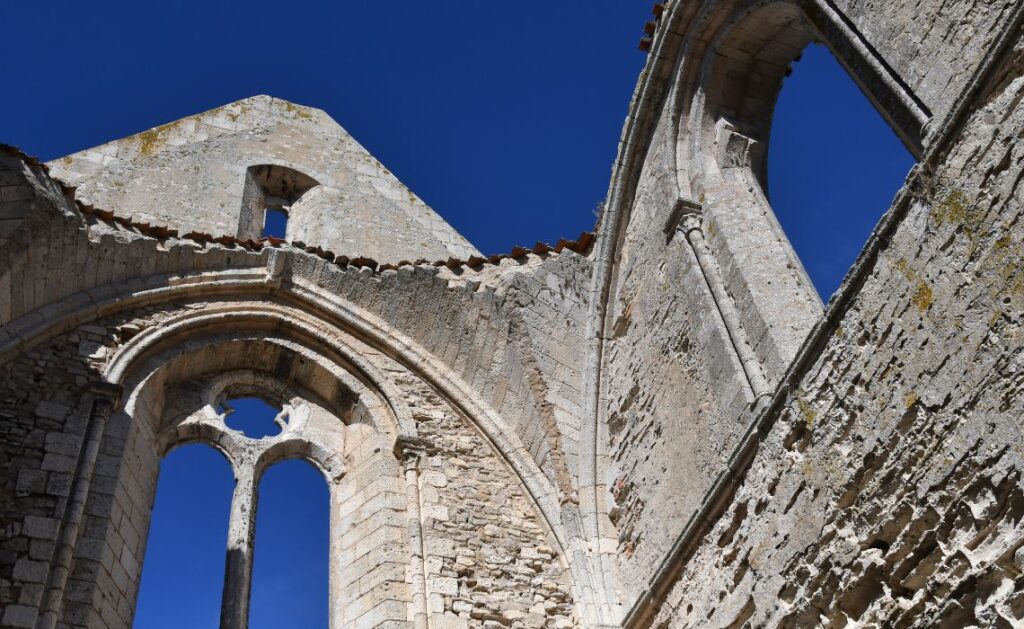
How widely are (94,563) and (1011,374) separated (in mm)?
4196

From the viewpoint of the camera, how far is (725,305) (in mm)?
5551

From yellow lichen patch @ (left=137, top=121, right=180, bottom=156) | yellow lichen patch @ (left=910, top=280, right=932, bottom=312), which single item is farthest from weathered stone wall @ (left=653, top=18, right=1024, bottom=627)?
yellow lichen patch @ (left=137, top=121, right=180, bottom=156)

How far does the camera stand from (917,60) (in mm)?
4391

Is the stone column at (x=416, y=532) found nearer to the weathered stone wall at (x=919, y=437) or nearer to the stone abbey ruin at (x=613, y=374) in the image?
the stone abbey ruin at (x=613, y=374)

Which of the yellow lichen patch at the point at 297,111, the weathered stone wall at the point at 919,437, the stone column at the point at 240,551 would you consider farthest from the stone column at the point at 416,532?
the yellow lichen patch at the point at 297,111

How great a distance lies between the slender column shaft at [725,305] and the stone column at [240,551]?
2.86m

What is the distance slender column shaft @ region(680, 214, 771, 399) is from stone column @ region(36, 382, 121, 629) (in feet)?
11.0

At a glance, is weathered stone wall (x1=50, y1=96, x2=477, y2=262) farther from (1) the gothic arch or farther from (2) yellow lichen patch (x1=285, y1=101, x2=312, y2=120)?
(1) the gothic arch

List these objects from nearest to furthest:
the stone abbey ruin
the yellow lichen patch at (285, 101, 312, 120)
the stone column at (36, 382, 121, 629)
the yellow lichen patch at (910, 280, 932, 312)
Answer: the stone abbey ruin → the yellow lichen patch at (910, 280, 932, 312) → the stone column at (36, 382, 121, 629) → the yellow lichen patch at (285, 101, 312, 120)

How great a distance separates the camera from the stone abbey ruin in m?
3.78

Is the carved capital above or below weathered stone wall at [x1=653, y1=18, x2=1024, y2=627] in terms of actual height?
above

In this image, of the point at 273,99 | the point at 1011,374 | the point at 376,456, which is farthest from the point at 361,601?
the point at 273,99

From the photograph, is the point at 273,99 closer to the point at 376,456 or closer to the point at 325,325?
the point at 325,325

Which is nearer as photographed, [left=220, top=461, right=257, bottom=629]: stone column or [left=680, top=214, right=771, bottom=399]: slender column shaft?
[left=680, top=214, right=771, bottom=399]: slender column shaft
